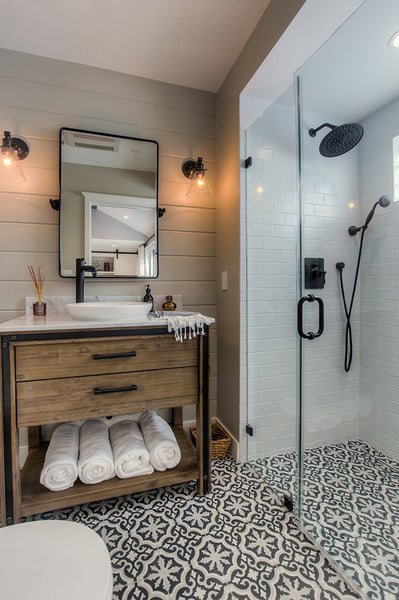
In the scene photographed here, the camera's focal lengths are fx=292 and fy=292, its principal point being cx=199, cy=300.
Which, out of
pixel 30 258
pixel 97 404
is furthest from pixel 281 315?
pixel 30 258

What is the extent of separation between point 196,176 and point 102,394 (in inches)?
58.9

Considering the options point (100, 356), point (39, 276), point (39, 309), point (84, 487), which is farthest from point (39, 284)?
point (84, 487)

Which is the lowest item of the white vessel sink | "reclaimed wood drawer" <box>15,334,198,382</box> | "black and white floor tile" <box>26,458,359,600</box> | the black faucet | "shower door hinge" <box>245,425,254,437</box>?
"black and white floor tile" <box>26,458,359,600</box>

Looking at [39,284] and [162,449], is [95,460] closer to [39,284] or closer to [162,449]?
[162,449]

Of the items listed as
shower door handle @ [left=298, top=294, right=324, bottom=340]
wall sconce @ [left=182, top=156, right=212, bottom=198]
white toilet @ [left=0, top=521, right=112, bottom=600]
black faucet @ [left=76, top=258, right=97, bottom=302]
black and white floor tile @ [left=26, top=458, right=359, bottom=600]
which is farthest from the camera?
wall sconce @ [left=182, top=156, right=212, bottom=198]

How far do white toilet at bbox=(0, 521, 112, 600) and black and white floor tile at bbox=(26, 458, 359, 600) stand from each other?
1.52 feet

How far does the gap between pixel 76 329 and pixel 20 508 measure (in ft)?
2.69

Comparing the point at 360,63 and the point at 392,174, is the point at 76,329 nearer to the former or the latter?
the point at 392,174

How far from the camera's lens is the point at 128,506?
149cm

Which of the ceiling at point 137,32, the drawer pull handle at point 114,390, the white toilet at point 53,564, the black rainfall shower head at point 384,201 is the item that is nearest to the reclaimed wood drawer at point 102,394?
the drawer pull handle at point 114,390

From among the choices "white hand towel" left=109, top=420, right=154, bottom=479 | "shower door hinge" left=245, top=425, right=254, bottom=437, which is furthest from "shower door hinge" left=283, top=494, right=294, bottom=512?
"white hand towel" left=109, top=420, right=154, bottom=479

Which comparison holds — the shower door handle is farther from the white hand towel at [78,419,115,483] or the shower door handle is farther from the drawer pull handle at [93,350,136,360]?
the white hand towel at [78,419,115,483]

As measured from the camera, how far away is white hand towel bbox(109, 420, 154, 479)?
1448 mm

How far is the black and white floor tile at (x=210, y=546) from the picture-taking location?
1062 mm
